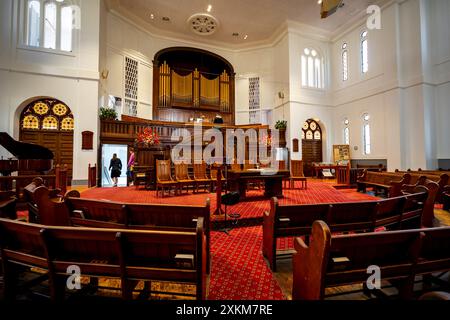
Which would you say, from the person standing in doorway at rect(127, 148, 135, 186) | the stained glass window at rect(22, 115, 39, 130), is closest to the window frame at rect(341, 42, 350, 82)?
the person standing in doorway at rect(127, 148, 135, 186)

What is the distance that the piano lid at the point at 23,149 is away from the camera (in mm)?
4449

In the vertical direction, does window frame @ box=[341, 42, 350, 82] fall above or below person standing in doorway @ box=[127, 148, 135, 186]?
above

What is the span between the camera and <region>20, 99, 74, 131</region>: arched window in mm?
7820

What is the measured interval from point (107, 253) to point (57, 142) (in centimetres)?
870

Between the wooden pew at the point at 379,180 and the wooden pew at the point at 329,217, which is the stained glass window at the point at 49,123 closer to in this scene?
the wooden pew at the point at 329,217

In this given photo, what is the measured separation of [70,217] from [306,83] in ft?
40.1

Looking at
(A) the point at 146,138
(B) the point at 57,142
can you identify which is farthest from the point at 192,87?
(B) the point at 57,142

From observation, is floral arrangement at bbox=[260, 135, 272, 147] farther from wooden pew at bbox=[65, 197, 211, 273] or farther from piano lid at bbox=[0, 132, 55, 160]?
wooden pew at bbox=[65, 197, 211, 273]

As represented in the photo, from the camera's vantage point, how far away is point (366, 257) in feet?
4.27

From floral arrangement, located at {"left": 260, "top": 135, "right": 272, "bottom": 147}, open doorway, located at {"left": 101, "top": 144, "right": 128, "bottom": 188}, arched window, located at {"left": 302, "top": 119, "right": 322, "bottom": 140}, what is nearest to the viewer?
open doorway, located at {"left": 101, "top": 144, "right": 128, "bottom": 188}

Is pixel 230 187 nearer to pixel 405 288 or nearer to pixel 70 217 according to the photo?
pixel 70 217

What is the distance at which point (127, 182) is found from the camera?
845 centimetres

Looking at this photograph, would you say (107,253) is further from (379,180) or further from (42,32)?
(42,32)

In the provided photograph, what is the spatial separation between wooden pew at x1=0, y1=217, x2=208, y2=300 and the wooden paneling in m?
7.85
